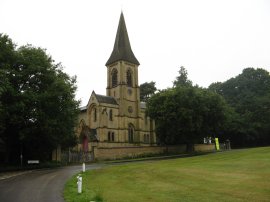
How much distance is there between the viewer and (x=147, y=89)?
9256cm

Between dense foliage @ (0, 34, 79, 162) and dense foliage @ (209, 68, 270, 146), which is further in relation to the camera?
dense foliage @ (209, 68, 270, 146)

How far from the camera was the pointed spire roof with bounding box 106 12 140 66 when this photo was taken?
69062mm

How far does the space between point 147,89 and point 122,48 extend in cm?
2477

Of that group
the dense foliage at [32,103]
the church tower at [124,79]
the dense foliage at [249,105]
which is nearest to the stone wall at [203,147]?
the dense foliage at [249,105]

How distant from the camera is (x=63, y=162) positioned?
42.3 m

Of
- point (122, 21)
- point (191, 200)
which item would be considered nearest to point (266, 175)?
point (191, 200)

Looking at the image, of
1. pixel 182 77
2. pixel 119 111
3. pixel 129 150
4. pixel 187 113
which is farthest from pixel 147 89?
pixel 187 113

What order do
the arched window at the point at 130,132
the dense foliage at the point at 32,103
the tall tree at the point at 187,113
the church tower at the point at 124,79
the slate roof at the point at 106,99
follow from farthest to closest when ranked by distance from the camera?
1. the church tower at the point at 124,79
2. the arched window at the point at 130,132
3. the slate roof at the point at 106,99
4. the tall tree at the point at 187,113
5. the dense foliage at the point at 32,103

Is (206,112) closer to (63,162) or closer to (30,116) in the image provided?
(63,162)

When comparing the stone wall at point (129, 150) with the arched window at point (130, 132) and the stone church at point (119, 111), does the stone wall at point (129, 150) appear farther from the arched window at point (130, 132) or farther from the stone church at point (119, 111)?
the arched window at point (130, 132)

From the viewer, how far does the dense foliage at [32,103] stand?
105ft

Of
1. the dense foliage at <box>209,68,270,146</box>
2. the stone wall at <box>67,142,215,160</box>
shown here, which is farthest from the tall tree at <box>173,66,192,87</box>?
the stone wall at <box>67,142,215,160</box>

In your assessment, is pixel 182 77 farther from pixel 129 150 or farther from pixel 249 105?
pixel 129 150

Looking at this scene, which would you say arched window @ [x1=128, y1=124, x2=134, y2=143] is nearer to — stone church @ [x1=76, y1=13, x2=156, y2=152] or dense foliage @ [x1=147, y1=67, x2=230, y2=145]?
stone church @ [x1=76, y1=13, x2=156, y2=152]
